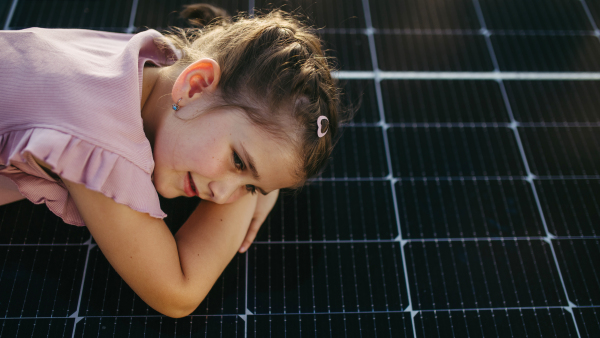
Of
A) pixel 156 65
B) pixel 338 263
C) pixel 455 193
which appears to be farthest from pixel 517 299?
pixel 156 65

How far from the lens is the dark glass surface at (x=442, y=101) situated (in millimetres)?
3246

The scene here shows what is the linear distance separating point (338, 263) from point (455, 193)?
3.61ft

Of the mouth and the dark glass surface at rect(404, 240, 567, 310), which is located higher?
the mouth

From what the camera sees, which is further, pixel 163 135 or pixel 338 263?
pixel 338 263

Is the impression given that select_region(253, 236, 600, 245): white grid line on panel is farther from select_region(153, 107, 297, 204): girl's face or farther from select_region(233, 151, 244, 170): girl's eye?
select_region(233, 151, 244, 170): girl's eye

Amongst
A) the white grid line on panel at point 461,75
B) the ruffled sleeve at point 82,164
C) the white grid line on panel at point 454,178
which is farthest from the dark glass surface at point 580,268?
the ruffled sleeve at point 82,164

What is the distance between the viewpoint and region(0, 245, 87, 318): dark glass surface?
2.22 meters

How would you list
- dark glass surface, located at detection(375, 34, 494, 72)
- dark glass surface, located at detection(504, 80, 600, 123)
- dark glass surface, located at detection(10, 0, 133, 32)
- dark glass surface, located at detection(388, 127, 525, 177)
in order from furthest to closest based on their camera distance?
dark glass surface, located at detection(375, 34, 494, 72)
dark glass surface, located at detection(10, 0, 133, 32)
dark glass surface, located at detection(504, 80, 600, 123)
dark glass surface, located at detection(388, 127, 525, 177)

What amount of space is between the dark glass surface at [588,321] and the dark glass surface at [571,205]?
54 centimetres

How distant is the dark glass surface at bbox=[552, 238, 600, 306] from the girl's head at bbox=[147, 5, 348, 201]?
2006 mm

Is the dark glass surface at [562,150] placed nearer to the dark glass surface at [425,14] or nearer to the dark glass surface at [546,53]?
the dark glass surface at [546,53]

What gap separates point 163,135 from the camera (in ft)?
6.57

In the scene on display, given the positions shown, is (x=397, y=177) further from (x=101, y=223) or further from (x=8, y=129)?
(x=8, y=129)

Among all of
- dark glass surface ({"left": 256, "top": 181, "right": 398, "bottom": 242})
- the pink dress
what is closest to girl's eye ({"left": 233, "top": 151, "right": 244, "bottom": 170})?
the pink dress
